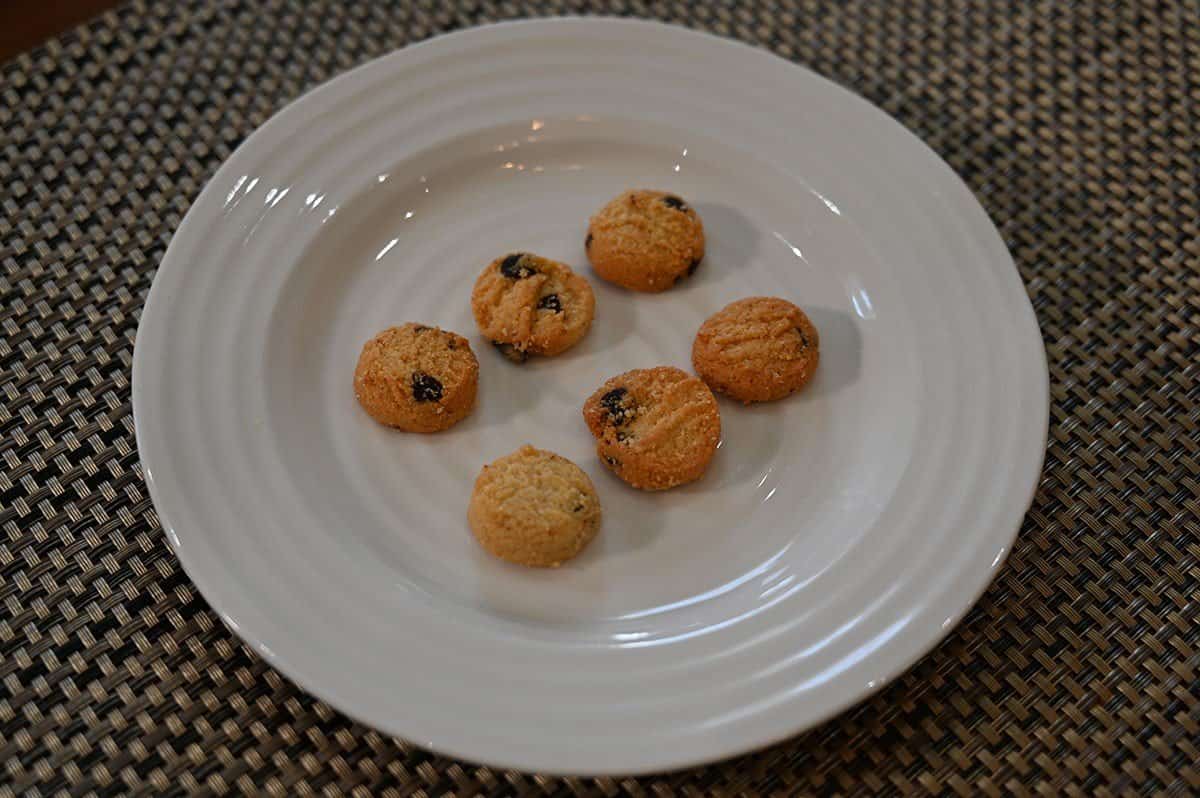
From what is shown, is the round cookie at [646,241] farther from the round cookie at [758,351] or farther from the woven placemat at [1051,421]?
the woven placemat at [1051,421]

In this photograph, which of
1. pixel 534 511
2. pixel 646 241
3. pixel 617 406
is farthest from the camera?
pixel 646 241

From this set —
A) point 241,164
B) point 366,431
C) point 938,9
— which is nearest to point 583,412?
point 366,431

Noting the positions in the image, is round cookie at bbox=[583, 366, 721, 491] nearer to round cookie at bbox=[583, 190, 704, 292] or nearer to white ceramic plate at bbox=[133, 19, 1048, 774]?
white ceramic plate at bbox=[133, 19, 1048, 774]

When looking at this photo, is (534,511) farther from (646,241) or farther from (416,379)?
(646,241)

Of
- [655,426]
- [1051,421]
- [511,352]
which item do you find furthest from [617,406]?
[1051,421]

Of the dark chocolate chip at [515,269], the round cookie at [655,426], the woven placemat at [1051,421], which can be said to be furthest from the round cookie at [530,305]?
the woven placemat at [1051,421]

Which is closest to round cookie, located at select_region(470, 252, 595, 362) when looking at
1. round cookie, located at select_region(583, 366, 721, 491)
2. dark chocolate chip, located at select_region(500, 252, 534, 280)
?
dark chocolate chip, located at select_region(500, 252, 534, 280)
